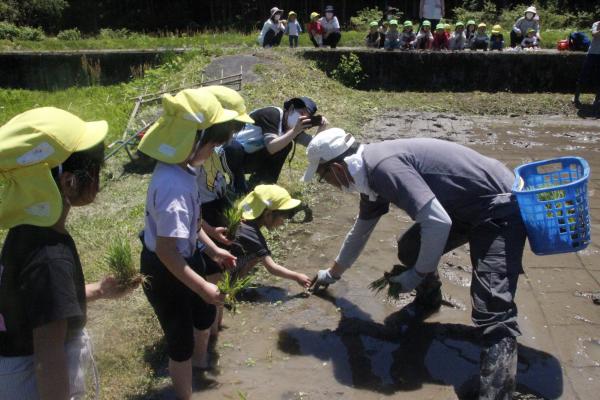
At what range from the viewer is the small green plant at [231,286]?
3721 mm

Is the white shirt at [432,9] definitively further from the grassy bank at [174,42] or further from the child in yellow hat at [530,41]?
the grassy bank at [174,42]

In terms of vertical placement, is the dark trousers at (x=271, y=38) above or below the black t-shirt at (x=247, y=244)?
above

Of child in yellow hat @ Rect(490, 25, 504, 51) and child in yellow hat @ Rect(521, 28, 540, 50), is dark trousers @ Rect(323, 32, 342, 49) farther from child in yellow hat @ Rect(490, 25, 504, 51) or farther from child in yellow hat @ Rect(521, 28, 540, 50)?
child in yellow hat @ Rect(521, 28, 540, 50)

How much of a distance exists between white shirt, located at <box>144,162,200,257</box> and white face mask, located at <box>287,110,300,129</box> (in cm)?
249

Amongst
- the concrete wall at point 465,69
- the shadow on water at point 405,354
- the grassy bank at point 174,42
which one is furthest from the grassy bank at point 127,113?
the grassy bank at point 174,42

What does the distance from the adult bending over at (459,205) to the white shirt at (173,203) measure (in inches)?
37.5


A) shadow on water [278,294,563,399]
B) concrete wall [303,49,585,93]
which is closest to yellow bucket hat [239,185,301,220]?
shadow on water [278,294,563,399]

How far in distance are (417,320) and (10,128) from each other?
9.40 ft

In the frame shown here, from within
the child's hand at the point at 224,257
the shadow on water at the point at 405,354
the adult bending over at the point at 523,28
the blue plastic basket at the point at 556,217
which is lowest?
the shadow on water at the point at 405,354

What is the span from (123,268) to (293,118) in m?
2.57

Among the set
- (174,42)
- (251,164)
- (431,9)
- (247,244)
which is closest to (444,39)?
(431,9)

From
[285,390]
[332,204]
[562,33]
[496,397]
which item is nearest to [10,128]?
[285,390]

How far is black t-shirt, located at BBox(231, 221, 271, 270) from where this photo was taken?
12.8 feet

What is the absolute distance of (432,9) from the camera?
15.0 meters
